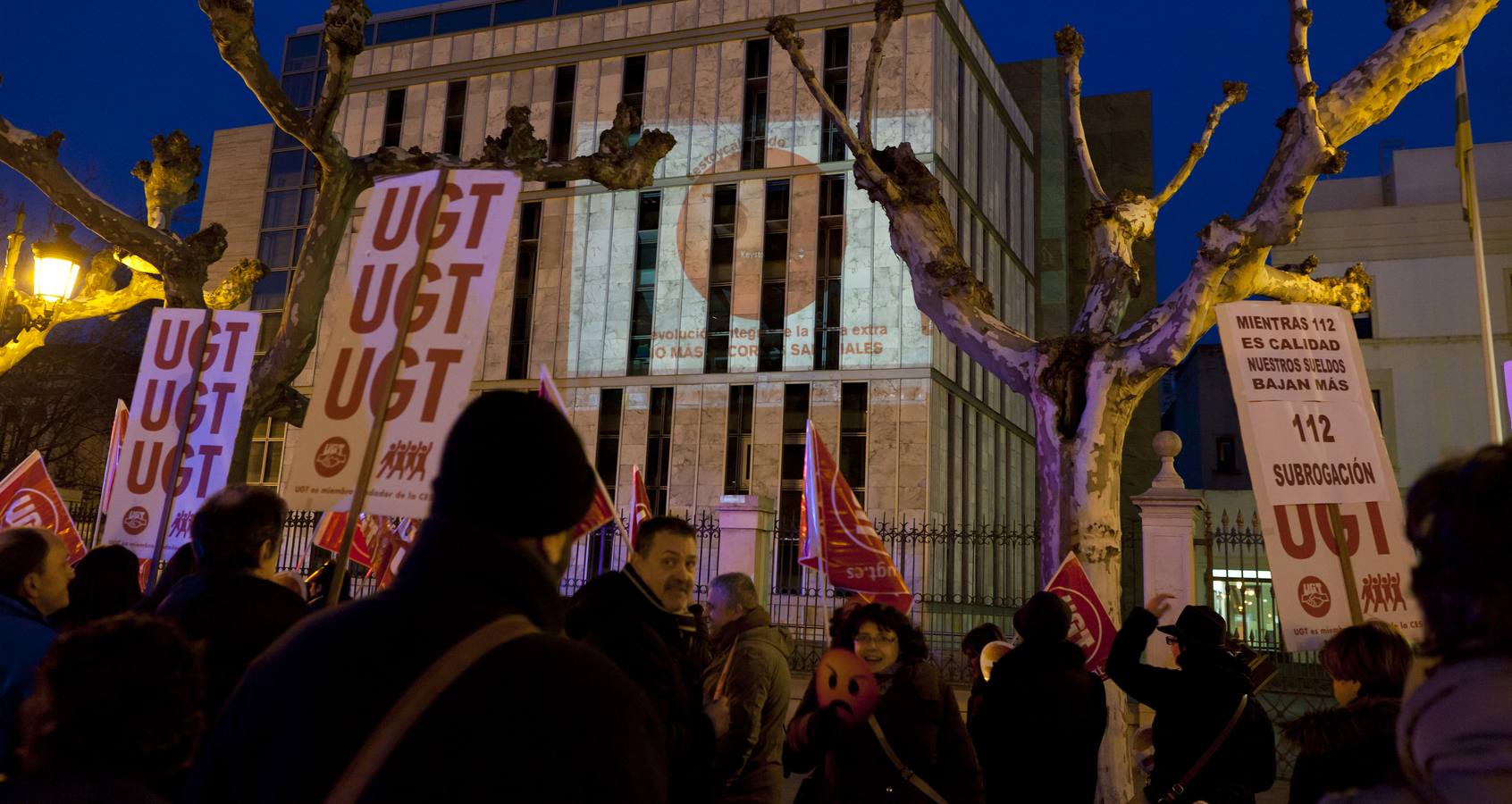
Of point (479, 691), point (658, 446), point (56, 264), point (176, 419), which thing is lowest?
point (479, 691)

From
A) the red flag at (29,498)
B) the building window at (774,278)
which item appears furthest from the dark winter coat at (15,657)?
the building window at (774,278)

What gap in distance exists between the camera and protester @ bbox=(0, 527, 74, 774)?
2959 mm

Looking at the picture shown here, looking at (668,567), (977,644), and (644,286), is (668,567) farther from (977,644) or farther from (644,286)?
(644,286)

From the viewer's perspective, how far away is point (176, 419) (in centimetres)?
710

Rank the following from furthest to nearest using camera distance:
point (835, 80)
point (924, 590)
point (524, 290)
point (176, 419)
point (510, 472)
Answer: point (524, 290) → point (835, 80) → point (924, 590) → point (176, 419) → point (510, 472)

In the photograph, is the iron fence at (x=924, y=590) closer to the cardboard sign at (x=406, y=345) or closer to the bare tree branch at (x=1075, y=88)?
the bare tree branch at (x=1075, y=88)

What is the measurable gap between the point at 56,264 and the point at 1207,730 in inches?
459

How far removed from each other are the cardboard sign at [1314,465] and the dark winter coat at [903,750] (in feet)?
6.21

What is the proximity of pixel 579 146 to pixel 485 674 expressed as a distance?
28510 mm

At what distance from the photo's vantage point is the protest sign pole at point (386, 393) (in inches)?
144

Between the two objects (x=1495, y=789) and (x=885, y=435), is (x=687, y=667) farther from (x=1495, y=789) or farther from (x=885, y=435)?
(x=885, y=435)

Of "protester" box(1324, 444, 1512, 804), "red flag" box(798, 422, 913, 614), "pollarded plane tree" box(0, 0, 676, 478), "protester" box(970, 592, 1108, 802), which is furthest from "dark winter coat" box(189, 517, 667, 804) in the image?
"pollarded plane tree" box(0, 0, 676, 478)

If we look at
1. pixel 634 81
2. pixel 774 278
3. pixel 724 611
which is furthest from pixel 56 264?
pixel 634 81

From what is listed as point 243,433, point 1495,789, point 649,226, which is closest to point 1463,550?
point 1495,789
